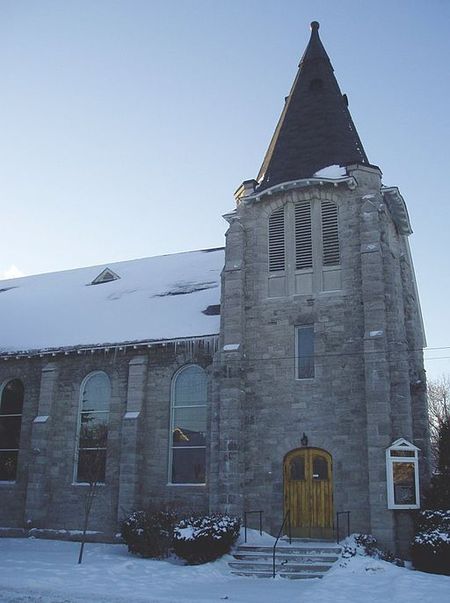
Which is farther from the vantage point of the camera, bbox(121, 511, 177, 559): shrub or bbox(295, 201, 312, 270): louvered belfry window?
bbox(295, 201, 312, 270): louvered belfry window

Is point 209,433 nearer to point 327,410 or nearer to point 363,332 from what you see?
point 327,410

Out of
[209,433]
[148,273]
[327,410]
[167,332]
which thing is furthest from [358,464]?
[148,273]

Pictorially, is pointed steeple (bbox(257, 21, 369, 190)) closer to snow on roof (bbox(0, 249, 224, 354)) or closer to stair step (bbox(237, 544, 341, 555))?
snow on roof (bbox(0, 249, 224, 354))

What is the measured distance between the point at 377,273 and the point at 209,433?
7607mm

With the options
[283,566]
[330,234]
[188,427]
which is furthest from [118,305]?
[283,566]

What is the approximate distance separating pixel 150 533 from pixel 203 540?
1.97 metres

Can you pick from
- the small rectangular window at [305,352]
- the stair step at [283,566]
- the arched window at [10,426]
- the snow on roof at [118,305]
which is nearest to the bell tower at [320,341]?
the small rectangular window at [305,352]

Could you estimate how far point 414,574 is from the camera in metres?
15.6

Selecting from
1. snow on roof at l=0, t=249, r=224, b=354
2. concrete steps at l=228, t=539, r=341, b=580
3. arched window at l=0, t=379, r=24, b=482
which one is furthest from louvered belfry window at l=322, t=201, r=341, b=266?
arched window at l=0, t=379, r=24, b=482

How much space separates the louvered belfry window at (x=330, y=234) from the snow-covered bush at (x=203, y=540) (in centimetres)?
905

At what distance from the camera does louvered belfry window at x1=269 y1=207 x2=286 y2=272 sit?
872 inches

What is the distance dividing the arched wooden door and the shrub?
3598 mm

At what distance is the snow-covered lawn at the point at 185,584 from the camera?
1315 centimetres

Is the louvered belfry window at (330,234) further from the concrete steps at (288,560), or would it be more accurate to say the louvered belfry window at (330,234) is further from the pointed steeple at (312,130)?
the concrete steps at (288,560)
